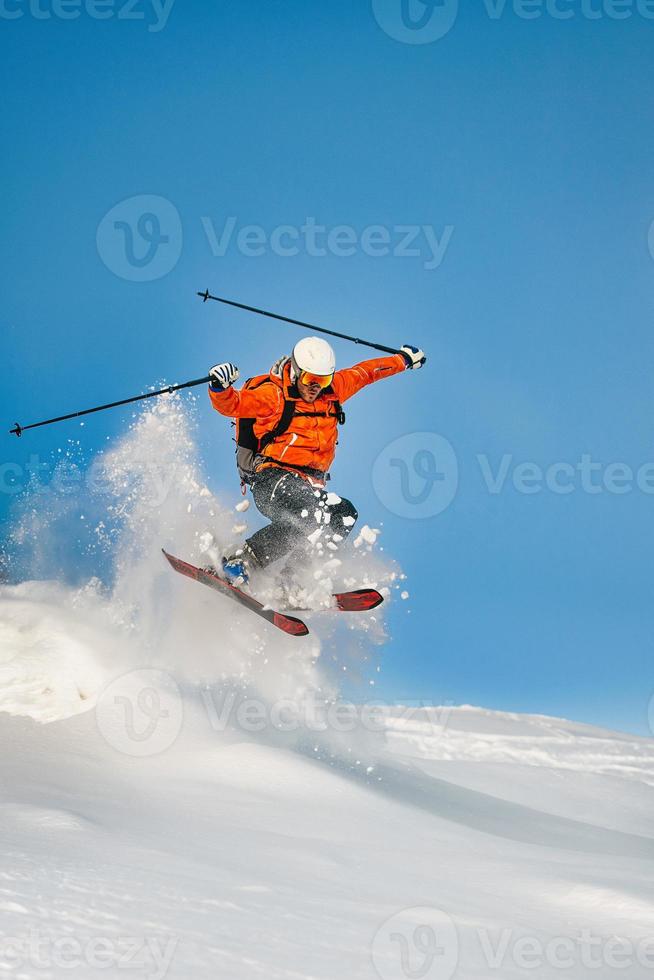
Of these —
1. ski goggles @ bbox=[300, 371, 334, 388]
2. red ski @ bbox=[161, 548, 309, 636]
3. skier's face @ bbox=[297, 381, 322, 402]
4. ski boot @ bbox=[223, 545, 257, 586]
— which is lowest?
red ski @ bbox=[161, 548, 309, 636]

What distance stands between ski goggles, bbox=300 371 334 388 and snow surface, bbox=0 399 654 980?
2.07m

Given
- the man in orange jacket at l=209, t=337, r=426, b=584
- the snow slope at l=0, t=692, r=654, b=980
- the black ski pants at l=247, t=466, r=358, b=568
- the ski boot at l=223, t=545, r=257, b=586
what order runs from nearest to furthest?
the snow slope at l=0, t=692, r=654, b=980 < the man in orange jacket at l=209, t=337, r=426, b=584 < the black ski pants at l=247, t=466, r=358, b=568 < the ski boot at l=223, t=545, r=257, b=586

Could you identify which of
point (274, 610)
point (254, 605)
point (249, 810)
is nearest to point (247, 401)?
point (254, 605)

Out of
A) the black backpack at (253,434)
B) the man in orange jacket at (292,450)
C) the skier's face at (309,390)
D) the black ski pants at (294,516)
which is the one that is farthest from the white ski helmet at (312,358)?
the black ski pants at (294,516)

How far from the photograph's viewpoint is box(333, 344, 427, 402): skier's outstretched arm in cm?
818

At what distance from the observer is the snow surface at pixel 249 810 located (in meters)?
2.60

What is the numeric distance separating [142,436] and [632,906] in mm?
8156

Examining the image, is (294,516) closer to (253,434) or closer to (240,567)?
(240,567)

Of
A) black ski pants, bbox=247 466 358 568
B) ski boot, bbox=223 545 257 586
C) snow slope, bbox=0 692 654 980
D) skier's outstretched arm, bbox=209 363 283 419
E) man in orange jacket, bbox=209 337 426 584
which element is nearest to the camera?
snow slope, bbox=0 692 654 980

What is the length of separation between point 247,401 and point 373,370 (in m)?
1.70

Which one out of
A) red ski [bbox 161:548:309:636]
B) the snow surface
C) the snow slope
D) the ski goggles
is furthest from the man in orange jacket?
the snow slope

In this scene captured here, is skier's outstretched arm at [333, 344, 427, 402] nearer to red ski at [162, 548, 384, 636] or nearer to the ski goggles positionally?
the ski goggles

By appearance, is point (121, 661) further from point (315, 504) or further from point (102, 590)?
point (315, 504)

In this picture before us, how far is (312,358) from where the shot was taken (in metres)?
7.57
